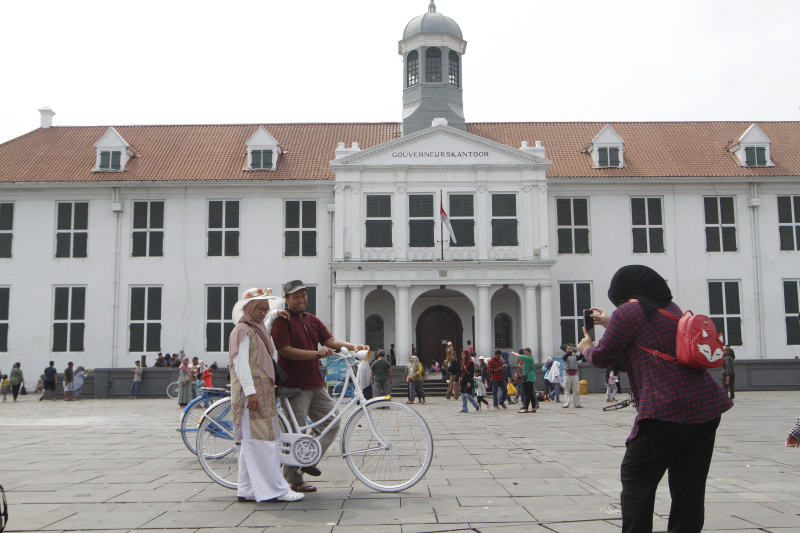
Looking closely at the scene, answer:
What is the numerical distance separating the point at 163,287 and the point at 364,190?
926 centimetres

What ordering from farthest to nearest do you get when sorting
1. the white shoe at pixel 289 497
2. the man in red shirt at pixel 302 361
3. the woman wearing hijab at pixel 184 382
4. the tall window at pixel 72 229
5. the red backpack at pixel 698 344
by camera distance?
the tall window at pixel 72 229 → the woman wearing hijab at pixel 184 382 → the man in red shirt at pixel 302 361 → the white shoe at pixel 289 497 → the red backpack at pixel 698 344

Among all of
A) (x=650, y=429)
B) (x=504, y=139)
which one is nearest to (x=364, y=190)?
(x=504, y=139)

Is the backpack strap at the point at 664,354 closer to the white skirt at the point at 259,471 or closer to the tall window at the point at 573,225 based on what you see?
the white skirt at the point at 259,471

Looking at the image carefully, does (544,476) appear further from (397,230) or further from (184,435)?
(397,230)

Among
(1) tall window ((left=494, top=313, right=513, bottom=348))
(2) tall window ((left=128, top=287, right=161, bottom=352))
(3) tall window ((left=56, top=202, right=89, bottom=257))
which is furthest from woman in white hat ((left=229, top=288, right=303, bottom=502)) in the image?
(3) tall window ((left=56, top=202, right=89, bottom=257))

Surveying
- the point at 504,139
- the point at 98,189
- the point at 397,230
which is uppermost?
the point at 504,139

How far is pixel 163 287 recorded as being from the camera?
30234 millimetres

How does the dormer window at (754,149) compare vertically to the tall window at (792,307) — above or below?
above

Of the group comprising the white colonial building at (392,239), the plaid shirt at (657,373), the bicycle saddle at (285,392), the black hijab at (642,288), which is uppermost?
the white colonial building at (392,239)

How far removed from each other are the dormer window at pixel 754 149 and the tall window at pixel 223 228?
2174 centimetres

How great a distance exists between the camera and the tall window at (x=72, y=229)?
30.4 meters

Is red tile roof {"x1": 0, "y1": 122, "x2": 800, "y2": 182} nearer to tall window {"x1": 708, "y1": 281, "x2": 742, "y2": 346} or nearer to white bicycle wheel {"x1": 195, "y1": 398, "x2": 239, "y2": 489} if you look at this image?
tall window {"x1": 708, "y1": 281, "x2": 742, "y2": 346}

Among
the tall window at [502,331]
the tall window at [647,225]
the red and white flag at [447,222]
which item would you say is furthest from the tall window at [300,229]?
the tall window at [647,225]

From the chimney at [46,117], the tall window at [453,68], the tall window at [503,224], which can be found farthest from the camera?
the chimney at [46,117]
